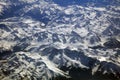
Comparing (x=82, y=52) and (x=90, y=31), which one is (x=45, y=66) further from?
(x=90, y=31)

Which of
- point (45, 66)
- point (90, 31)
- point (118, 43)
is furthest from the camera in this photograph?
point (90, 31)

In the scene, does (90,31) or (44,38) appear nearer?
(44,38)

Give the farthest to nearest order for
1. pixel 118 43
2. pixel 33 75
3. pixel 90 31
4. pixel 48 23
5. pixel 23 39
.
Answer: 1. pixel 48 23
2. pixel 90 31
3. pixel 23 39
4. pixel 118 43
5. pixel 33 75

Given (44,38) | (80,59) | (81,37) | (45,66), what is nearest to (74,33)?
(81,37)

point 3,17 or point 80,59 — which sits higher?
point 3,17

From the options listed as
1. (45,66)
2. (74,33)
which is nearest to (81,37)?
(74,33)

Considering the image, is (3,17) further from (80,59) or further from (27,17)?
(80,59)
